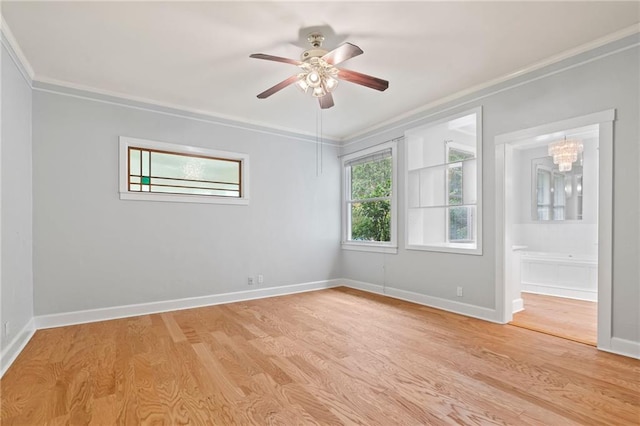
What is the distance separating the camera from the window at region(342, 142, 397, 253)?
5191 mm

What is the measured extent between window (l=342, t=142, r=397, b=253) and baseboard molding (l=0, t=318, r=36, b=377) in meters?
4.39

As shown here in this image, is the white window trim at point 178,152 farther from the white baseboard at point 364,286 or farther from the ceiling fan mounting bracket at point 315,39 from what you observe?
the ceiling fan mounting bracket at point 315,39

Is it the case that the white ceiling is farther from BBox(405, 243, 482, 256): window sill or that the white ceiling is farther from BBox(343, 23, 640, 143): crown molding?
BBox(405, 243, 482, 256): window sill

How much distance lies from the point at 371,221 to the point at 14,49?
190 inches

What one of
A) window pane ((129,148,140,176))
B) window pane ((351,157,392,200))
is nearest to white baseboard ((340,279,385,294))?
window pane ((351,157,392,200))

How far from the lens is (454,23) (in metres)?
2.63

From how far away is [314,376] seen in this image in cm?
243

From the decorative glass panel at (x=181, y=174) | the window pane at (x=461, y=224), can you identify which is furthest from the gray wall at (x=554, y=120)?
the decorative glass panel at (x=181, y=174)

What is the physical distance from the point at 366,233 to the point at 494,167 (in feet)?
8.23

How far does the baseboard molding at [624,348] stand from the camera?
270 centimetres

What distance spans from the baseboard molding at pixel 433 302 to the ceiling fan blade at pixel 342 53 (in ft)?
10.3

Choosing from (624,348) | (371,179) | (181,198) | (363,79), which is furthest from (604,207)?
(181,198)

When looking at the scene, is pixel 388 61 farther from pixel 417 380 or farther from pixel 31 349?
pixel 31 349

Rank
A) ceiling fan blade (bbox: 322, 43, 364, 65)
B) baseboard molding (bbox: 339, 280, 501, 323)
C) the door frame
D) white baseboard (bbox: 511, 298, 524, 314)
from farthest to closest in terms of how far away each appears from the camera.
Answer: white baseboard (bbox: 511, 298, 524, 314) → baseboard molding (bbox: 339, 280, 501, 323) → the door frame → ceiling fan blade (bbox: 322, 43, 364, 65)
